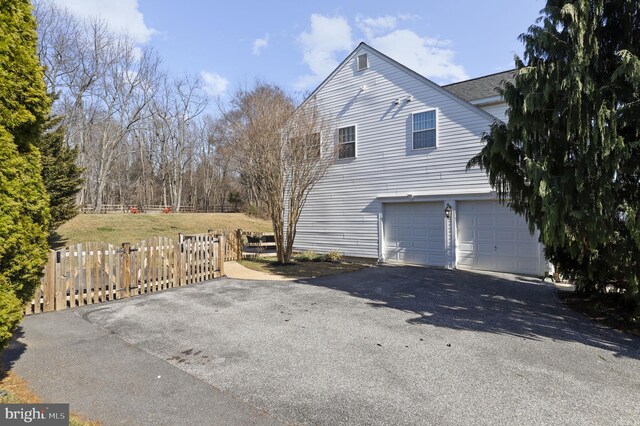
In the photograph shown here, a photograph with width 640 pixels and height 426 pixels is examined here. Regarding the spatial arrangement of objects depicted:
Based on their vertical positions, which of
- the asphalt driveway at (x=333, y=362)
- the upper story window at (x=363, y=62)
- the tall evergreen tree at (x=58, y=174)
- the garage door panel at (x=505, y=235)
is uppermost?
the upper story window at (x=363, y=62)

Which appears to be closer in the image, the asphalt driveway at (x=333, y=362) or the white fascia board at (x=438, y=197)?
the asphalt driveway at (x=333, y=362)

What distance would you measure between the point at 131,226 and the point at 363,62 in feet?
60.3

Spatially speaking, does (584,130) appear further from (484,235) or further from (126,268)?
(126,268)

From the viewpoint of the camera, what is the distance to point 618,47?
5855 mm

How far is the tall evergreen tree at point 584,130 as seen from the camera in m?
5.31

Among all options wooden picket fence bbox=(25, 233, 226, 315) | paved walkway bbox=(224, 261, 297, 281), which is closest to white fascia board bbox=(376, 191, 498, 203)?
paved walkway bbox=(224, 261, 297, 281)

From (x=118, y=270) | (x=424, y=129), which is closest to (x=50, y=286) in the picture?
(x=118, y=270)

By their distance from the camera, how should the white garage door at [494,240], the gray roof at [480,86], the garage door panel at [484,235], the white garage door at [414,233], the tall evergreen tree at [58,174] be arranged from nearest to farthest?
the white garage door at [494,240]
the garage door panel at [484,235]
the white garage door at [414,233]
the gray roof at [480,86]
the tall evergreen tree at [58,174]

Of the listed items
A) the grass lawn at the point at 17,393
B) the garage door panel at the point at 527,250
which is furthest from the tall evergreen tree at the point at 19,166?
the garage door panel at the point at 527,250

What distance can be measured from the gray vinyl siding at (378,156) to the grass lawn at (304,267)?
170 cm

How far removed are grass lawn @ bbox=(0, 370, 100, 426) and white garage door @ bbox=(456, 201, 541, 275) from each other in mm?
10736

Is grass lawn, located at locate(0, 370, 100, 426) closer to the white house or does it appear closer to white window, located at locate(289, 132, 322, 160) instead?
white window, located at locate(289, 132, 322, 160)

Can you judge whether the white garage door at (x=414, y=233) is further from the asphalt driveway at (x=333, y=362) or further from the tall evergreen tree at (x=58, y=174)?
the tall evergreen tree at (x=58, y=174)

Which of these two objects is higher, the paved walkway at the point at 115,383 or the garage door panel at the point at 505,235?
the garage door panel at the point at 505,235
